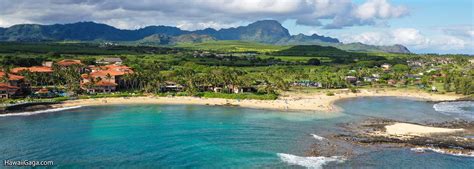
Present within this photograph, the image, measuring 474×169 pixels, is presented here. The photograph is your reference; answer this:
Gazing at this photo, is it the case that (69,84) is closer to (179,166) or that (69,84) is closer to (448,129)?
(179,166)

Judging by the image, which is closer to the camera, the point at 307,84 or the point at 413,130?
the point at 413,130

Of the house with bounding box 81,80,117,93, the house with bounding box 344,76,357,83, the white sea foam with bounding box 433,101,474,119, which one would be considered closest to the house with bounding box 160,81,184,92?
the house with bounding box 81,80,117,93

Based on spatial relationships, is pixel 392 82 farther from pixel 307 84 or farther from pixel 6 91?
pixel 6 91

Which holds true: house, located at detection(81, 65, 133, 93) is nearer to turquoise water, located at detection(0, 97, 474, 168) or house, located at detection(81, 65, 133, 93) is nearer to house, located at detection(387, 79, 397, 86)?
turquoise water, located at detection(0, 97, 474, 168)

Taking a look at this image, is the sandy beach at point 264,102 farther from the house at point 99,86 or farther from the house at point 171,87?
the house at point 171,87

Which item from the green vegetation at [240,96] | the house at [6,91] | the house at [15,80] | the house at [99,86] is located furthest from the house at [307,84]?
the house at [6,91]

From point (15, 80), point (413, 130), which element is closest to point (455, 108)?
point (413, 130)
